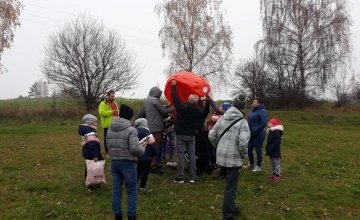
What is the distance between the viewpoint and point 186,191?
9.55m

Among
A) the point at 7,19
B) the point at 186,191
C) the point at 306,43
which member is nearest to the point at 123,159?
the point at 186,191

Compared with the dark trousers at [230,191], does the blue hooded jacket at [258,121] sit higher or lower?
higher

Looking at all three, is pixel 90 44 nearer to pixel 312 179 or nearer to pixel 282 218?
pixel 312 179

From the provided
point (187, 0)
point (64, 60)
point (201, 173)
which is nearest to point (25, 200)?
point (201, 173)

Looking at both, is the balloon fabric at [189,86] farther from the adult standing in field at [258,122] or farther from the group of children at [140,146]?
the adult standing in field at [258,122]

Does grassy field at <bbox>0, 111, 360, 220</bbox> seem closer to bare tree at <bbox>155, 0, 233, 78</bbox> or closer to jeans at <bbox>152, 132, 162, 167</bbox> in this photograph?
jeans at <bbox>152, 132, 162, 167</bbox>

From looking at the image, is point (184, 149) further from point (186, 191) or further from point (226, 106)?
point (226, 106)

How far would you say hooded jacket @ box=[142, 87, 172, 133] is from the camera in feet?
34.7

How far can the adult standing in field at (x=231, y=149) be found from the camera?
24.9 ft

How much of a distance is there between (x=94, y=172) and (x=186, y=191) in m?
Result: 2.15

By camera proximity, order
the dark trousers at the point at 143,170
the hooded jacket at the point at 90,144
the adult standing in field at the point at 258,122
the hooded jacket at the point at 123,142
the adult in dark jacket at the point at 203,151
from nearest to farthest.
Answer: the hooded jacket at the point at 123,142 → the dark trousers at the point at 143,170 → the hooded jacket at the point at 90,144 → the adult in dark jacket at the point at 203,151 → the adult standing in field at the point at 258,122

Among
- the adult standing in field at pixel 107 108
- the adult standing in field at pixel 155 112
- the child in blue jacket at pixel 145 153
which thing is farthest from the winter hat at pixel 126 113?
the adult standing in field at pixel 107 108

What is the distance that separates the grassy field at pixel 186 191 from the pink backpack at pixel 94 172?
263 mm

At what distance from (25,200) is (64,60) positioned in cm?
2658
